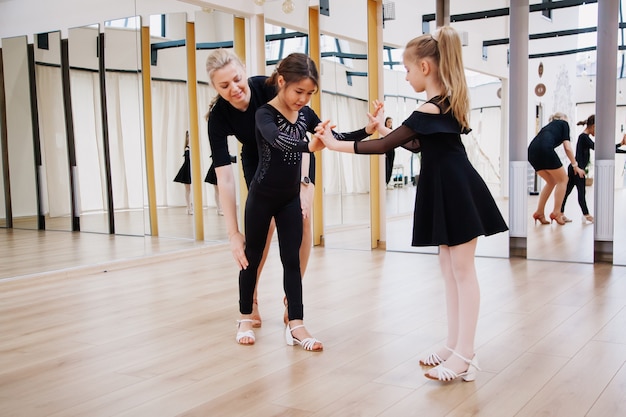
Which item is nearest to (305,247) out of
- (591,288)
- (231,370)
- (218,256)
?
(231,370)

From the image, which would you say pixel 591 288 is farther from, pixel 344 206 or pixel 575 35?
pixel 344 206

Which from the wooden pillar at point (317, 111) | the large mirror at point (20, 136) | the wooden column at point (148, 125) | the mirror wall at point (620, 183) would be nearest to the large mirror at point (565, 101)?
the mirror wall at point (620, 183)

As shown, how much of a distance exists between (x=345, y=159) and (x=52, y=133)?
278 cm

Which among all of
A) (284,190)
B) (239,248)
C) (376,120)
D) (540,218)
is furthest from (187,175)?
(376,120)

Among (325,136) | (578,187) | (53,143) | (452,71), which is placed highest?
(452,71)

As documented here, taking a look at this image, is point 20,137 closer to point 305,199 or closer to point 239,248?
point 239,248

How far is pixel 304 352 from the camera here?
9.42ft

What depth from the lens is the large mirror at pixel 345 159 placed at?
6.20 metres

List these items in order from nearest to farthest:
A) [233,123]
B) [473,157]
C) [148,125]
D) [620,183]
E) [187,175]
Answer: [233,123]
[620,183]
[473,157]
[148,125]
[187,175]

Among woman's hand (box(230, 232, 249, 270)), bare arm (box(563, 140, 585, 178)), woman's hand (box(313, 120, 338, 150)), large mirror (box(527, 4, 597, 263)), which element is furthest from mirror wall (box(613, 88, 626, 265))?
woman's hand (box(313, 120, 338, 150))

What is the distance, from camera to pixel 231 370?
8.64 feet

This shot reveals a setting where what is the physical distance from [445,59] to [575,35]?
11.7 feet

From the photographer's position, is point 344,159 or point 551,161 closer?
point 551,161

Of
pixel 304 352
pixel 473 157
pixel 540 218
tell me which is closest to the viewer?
pixel 304 352
